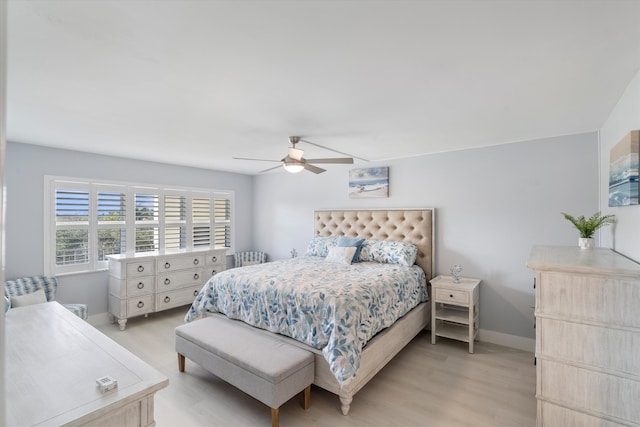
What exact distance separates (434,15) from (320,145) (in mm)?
2357

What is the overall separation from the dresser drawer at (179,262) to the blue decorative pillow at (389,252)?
8.57 ft

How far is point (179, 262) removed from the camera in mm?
4621

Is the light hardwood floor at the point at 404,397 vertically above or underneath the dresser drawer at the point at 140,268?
underneath

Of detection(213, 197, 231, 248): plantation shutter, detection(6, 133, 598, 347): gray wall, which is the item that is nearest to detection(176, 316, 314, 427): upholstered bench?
detection(6, 133, 598, 347): gray wall

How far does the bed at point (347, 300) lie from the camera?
2.42 m

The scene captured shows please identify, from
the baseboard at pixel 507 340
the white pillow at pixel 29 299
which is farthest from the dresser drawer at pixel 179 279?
the baseboard at pixel 507 340

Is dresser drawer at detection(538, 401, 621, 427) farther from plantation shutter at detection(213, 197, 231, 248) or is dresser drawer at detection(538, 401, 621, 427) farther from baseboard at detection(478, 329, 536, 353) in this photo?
plantation shutter at detection(213, 197, 231, 248)

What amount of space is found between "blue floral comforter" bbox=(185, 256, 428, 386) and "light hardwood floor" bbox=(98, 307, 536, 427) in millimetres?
464

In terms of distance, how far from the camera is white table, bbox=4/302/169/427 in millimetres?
953

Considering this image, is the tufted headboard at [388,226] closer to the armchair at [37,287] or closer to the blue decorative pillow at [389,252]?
the blue decorative pillow at [389,252]

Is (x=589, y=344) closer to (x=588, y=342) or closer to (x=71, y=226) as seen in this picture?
(x=588, y=342)

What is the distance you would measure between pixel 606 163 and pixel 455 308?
2190mm

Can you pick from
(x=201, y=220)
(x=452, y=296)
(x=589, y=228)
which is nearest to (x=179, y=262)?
(x=201, y=220)

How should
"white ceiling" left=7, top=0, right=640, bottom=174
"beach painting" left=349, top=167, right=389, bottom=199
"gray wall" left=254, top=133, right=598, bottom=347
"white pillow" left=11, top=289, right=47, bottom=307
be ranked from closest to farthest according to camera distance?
1. "white ceiling" left=7, top=0, right=640, bottom=174
2. "white pillow" left=11, top=289, right=47, bottom=307
3. "gray wall" left=254, top=133, right=598, bottom=347
4. "beach painting" left=349, top=167, right=389, bottom=199
